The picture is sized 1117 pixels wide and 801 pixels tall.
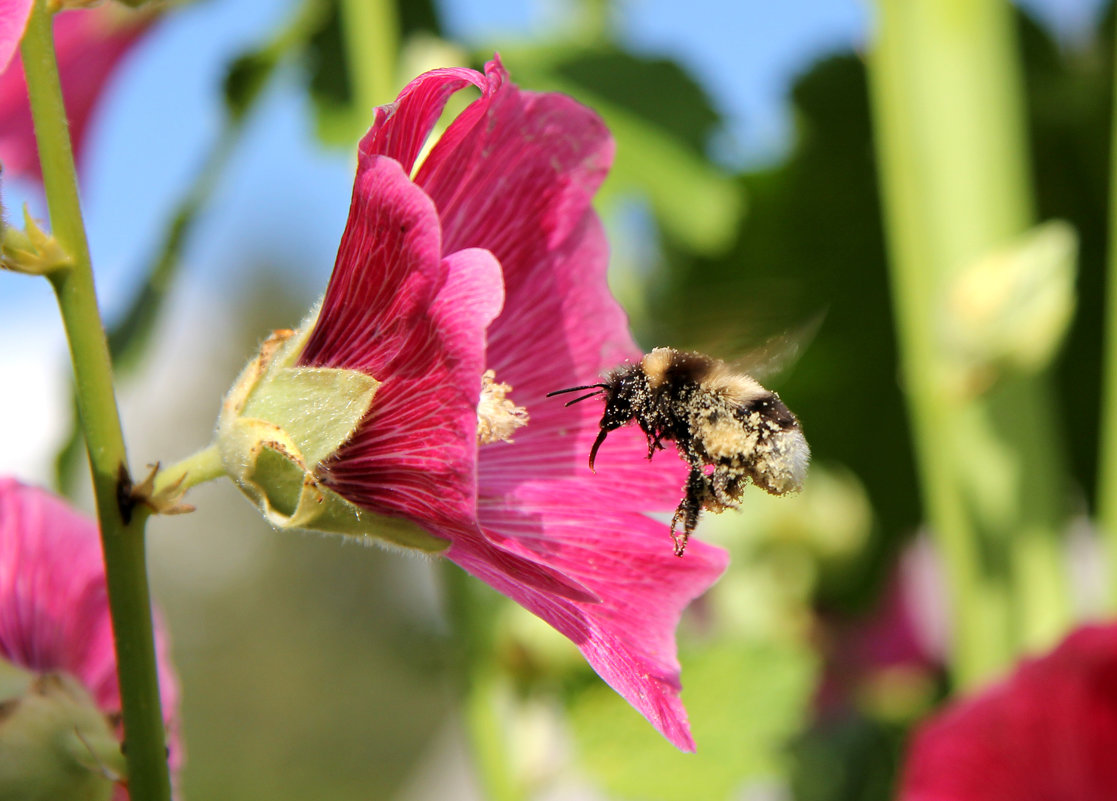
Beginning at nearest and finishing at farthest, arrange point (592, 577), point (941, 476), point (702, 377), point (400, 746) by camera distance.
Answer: point (592, 577), point (702, 377), point (941, 476), point (400, 746)

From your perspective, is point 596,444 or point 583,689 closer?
point 596,444

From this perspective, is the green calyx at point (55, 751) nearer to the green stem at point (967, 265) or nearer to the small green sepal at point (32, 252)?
the small green sepal at point (32, 252)

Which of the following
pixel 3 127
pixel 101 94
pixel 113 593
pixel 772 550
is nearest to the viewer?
pixel 113 593

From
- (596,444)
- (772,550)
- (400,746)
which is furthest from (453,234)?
(400,746)

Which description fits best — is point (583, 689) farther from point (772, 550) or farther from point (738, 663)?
point (772, 550)

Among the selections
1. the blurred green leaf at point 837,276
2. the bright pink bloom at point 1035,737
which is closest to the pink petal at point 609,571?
the bright pink bloom at point 1035,737

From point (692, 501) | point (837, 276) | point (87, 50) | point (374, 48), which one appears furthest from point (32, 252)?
point (837, 276)
